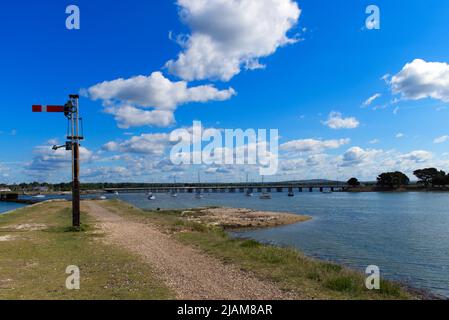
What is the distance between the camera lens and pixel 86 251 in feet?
67.4

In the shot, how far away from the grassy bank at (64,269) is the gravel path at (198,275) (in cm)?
64

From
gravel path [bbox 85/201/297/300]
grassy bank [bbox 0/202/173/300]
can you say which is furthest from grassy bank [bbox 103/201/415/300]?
grassy bank [bbox 0/202/173/300]

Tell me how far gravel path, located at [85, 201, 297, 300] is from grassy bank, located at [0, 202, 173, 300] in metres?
0.64

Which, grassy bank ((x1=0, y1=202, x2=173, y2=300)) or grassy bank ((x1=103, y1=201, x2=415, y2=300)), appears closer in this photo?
grassy bank ((x1=0, y1=202, x2=173, y2=300))

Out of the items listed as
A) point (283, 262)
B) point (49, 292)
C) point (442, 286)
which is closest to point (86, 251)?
point (49, 292)

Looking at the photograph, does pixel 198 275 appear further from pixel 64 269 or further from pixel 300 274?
pixel 64 269

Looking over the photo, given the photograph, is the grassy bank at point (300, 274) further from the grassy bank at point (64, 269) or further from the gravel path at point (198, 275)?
the grassy bank at point (64, 269)

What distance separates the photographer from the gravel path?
12164 millimetres

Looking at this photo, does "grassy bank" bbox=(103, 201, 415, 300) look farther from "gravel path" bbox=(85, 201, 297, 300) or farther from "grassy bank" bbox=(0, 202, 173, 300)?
"grassy bank" bbox=(0, 202, 173, 300)

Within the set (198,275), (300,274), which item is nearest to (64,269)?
(198,275)

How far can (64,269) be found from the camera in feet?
52.5

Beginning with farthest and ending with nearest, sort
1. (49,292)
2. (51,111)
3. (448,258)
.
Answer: (448,258) < (51,111) < (49,292)

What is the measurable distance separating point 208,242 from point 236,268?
7.94 metres
